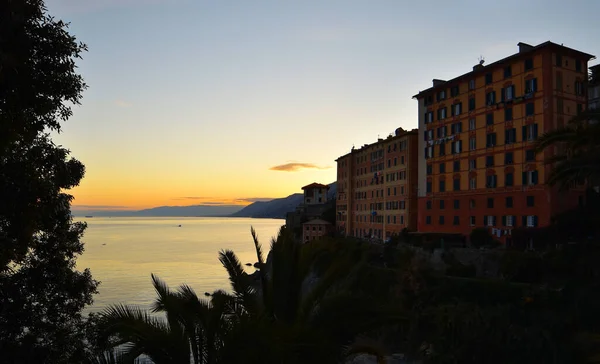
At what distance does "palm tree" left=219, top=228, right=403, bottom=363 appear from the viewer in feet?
30.0

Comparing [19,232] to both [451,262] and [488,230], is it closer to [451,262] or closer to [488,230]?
[451,262]

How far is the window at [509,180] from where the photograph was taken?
4853 cm

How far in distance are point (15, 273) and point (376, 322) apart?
7632mm

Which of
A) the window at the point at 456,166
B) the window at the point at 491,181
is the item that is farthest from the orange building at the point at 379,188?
the window at the point at 491,181

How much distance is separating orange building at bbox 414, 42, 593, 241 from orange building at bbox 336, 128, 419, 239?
184 inches

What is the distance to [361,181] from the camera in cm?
8538

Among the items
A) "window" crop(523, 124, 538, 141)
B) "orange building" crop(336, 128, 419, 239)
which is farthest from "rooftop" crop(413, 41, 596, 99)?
"orange building" crop(336, 128, 419, 239)

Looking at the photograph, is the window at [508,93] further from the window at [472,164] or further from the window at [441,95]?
the window at [441,95]

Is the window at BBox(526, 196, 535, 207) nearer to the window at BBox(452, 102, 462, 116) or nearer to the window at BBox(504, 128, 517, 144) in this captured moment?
the window at BBox(504, 128, 517, 144)

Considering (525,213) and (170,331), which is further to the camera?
(525,213)

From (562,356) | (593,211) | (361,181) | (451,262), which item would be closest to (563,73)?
(593,211)

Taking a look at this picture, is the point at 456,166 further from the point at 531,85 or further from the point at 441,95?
the point at 531,85

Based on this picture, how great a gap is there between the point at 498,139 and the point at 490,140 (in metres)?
1.12

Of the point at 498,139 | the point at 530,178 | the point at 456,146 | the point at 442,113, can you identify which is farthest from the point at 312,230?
the point at 530,178
